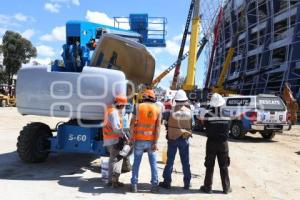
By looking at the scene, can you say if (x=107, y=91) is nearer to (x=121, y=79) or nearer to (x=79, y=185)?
(x=121, y=79)

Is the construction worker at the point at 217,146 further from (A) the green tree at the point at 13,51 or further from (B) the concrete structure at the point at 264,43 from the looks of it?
(A) the green tree at the point at 13,51

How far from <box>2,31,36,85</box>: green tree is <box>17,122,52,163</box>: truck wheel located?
47.3m

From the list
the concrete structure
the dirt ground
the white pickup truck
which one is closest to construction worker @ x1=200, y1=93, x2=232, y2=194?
the dirt ground

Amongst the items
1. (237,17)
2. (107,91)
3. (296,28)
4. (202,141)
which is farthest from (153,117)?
(237,17)

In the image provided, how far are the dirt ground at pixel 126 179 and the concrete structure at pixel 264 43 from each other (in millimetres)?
24299

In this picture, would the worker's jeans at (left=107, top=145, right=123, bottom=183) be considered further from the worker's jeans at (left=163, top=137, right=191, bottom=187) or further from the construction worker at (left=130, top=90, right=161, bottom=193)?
the worker's jeans at (left=163, top=137, right=191, bottom=187)

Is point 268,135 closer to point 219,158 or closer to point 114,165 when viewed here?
point 219,158

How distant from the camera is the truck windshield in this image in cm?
1689

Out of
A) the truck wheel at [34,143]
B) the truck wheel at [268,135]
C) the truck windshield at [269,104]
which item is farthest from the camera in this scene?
the truck wheel at [268,135]

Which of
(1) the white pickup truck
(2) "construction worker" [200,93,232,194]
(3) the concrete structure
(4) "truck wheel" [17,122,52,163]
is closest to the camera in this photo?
(2) "construction worker" [200,93,232,194]

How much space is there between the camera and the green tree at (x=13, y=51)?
2163 inches

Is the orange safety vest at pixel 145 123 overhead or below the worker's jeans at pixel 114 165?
overhead

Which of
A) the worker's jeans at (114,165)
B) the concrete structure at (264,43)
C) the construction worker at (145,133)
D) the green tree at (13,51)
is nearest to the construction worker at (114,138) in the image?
the worker's jeans at (114,165)

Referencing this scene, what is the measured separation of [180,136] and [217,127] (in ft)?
2.22
